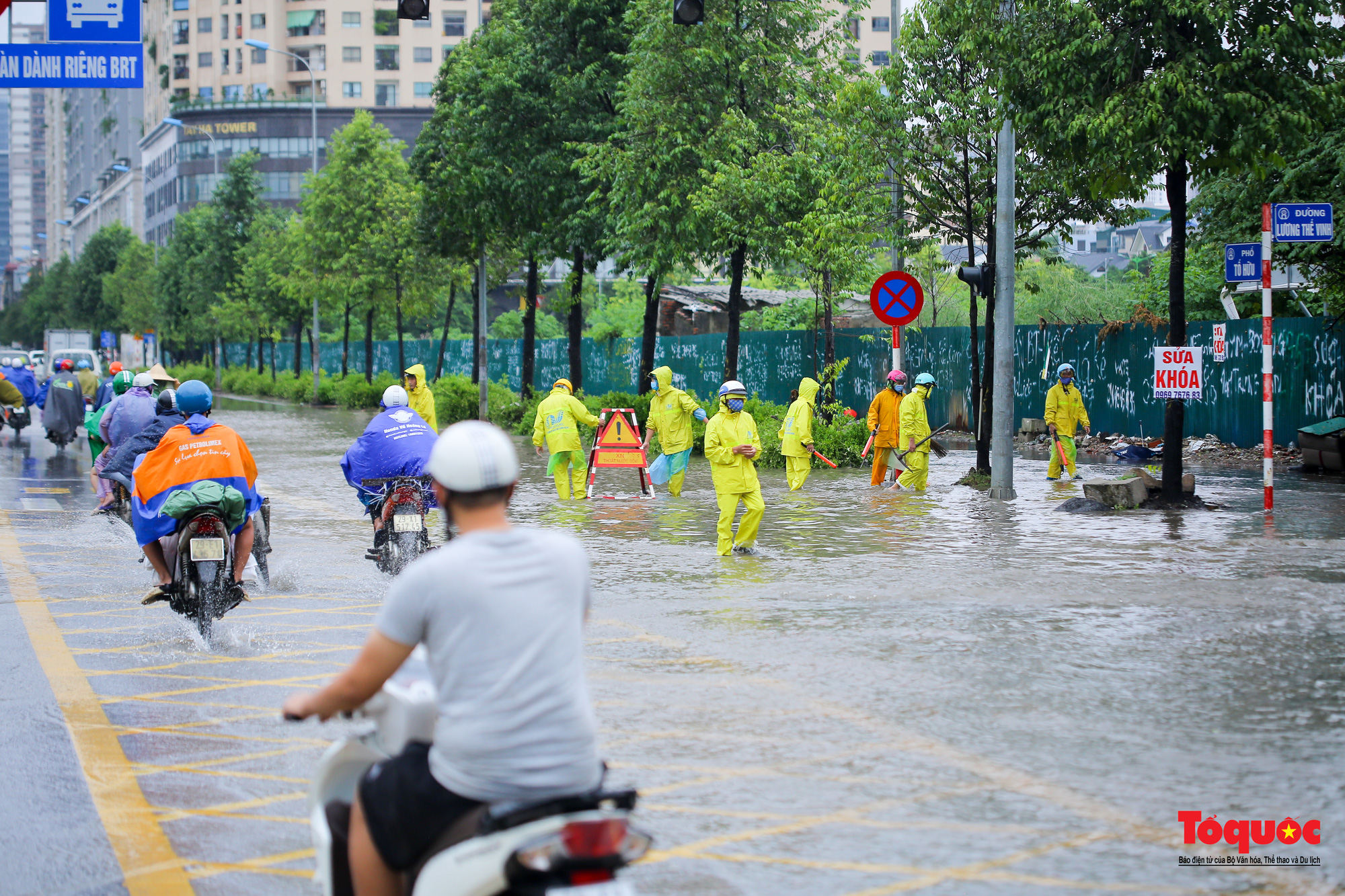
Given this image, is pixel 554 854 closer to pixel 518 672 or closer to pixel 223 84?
pixel 518 672

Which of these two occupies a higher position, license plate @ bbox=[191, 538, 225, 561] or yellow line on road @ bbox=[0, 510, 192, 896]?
license plate @ bbox=[191, 538, 225, 561]

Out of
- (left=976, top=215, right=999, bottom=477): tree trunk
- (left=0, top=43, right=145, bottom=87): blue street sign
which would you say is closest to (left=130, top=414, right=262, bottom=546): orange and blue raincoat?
(left=0, top=43, right=145, bottom=87): blue street sign

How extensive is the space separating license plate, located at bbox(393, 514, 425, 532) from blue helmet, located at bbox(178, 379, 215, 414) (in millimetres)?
1829

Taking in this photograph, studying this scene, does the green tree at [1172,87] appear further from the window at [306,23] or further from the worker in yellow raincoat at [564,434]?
the window at [306,23]

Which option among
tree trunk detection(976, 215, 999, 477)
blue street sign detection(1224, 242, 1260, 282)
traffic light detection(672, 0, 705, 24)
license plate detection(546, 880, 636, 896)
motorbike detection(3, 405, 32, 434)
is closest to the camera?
license plate detection(546, 880, 636, 896)

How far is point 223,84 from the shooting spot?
10431 centimetres

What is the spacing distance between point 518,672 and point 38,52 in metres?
12.2

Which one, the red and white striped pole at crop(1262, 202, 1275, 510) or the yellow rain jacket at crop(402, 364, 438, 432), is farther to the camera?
the yellow rain jacket at crop(402, 364, 438, 432)

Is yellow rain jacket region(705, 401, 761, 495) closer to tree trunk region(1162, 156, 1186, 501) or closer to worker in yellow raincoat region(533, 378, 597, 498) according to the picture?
→ worker in yellow raincoat region(533, 378, 597, 498)

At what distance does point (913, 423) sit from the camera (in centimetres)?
1817

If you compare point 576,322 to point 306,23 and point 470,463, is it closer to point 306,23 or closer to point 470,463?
point 470,463

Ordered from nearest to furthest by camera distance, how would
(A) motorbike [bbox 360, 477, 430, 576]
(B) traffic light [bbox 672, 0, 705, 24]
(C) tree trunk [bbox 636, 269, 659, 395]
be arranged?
(A) motorbike [bbox 360, 477, 430, 576]
(B) traffic light [bbox 672, 0, 705, 24]
(C) tree trunk [bbox 636, 269, 659, 395]

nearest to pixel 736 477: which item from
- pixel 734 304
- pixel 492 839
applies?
pixel 492 839

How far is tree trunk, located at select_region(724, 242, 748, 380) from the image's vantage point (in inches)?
953
